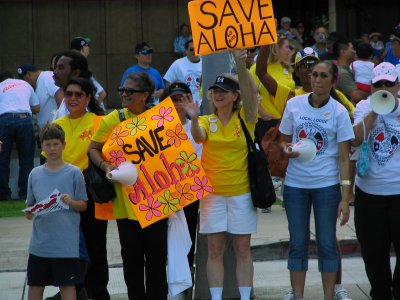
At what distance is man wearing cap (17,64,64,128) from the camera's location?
41.0ft

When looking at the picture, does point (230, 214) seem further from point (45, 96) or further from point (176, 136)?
point (45, 96)

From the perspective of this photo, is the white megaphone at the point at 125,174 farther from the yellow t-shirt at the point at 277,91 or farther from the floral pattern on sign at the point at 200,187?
the yellow t-shirt at the point at 277,91

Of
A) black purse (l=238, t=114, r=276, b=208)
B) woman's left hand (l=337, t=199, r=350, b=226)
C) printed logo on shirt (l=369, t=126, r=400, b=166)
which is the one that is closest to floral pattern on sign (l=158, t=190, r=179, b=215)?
black purse (l=238, t=114, r=276, b=208)

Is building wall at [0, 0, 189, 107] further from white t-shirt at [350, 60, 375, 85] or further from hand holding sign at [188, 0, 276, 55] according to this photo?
hand holding sign at [188, 0, 276, 55]

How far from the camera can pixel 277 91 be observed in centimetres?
891

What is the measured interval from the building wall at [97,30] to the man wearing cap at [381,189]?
12.8 metres

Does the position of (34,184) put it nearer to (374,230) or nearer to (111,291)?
(111,291)

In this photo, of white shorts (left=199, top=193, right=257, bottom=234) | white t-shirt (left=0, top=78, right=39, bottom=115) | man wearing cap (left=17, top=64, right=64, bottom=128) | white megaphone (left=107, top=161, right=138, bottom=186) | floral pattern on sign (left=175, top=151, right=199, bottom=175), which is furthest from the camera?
white t-shirt (left=0, top=78, right=39, bottom=115)

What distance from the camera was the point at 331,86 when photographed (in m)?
7.70

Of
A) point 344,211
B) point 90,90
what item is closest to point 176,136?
→ point 90,90

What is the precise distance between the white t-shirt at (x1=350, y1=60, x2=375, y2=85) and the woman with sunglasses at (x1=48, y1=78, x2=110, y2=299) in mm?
6048

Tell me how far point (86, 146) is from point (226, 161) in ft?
3.69

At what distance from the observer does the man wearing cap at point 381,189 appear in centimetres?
728

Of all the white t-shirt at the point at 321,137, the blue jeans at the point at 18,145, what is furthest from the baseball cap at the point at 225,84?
the blue jeans at the point at 18,145
